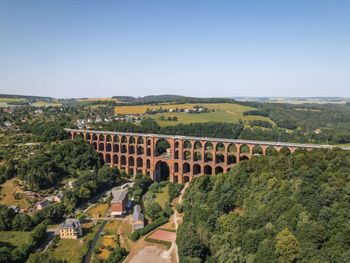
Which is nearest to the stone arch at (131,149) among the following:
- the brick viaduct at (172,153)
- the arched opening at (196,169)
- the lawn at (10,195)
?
the brick viaduct at (172,153)

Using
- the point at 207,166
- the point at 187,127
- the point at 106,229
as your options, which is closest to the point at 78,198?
the point at 106,229

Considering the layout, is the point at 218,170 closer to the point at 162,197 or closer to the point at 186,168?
the point at 186,168

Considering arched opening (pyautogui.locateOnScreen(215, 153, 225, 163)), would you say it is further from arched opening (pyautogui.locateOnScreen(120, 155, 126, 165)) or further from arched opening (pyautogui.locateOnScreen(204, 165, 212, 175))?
arched opening (pyautogui.locateOnScreen(120, 155, 126, 165))

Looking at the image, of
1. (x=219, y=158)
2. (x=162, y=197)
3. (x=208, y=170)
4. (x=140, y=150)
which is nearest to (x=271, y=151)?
(x=219, y=158)

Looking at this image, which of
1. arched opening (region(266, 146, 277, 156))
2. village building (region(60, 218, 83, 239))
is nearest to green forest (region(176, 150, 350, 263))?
arched opening (region(266, 146, 277, 156))

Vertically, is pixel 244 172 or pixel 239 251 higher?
pixel 244 172

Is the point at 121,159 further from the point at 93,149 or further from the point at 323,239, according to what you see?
the point at 323,239
